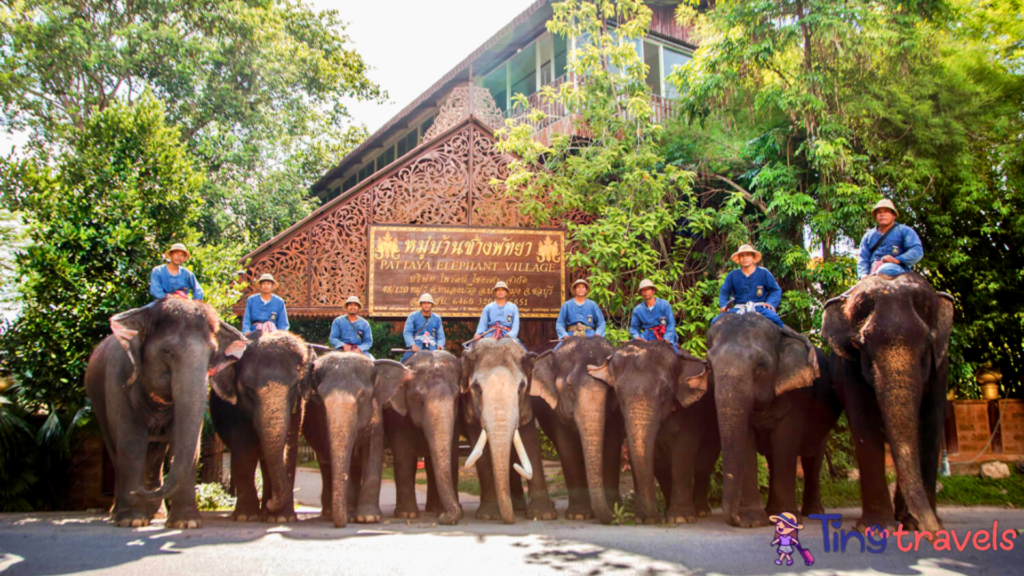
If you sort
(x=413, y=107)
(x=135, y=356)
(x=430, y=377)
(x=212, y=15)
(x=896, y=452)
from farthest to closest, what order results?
1. (x=413, y=107)
2. (x=212, y=15)
3. (x=430, y=377)
4. (x=135, y=356)
5. (x=896, y=452)

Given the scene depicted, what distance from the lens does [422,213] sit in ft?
38.3

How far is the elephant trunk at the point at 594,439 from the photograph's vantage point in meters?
7.14

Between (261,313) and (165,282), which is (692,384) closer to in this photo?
(261,313)

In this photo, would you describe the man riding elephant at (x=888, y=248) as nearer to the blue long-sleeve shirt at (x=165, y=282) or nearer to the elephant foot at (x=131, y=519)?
the blue long-sleeve shirt at (x=165, y=282)

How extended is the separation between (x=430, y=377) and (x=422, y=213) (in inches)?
170

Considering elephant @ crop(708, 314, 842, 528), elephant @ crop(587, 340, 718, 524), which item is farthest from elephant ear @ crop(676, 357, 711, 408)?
elephant @ crop(708, 314, 842, 528)

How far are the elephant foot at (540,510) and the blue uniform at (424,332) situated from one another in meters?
2.42

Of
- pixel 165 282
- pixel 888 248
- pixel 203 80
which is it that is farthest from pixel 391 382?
pixel 203 80

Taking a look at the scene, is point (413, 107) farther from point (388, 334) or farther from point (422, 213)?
point (422, 213)

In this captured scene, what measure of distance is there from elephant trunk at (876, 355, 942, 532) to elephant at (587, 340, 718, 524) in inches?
74.5

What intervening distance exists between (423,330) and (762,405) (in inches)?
160

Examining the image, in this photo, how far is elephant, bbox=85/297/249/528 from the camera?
6625 mm

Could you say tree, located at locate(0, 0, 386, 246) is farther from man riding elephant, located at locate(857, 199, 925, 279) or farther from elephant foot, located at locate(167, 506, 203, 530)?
man riding elephant, located at locate(857, 199, 925, 279)

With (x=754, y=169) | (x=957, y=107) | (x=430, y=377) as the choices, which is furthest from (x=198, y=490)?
(x=957, y=107)
